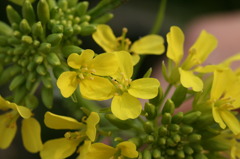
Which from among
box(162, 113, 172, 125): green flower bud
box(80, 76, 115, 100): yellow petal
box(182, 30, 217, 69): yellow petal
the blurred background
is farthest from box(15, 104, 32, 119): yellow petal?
the blurred background

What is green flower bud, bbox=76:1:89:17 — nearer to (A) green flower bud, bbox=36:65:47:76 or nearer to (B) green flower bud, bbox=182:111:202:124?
(A) green flower bud, bbox=36:65:47:76

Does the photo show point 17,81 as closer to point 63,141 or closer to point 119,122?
point 63,141

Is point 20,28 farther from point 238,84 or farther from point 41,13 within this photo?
point 238,84

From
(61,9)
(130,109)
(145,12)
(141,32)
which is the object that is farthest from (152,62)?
(130,109)

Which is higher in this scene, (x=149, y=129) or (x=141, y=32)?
(x=149, y=129)

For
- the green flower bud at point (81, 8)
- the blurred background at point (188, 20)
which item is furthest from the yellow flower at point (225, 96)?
the blurred background at point (188, 20)

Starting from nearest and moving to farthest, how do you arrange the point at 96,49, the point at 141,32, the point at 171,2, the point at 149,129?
the point at 149,129 → the point at 96,49 → the point at 141,32 → the point at 171,2
